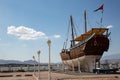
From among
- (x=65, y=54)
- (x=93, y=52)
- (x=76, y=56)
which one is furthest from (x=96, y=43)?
(x=65, y=54)

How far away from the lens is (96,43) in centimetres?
6925

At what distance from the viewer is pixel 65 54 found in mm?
96312

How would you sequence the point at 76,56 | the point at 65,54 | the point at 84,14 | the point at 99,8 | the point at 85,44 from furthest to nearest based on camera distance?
the point at 65,54 < the point at 84,14 < the point at 76,56 < the point at 85,44 < the point at 99,8

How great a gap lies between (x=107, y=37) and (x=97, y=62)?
27.6ft

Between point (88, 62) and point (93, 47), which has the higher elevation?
point (93, 47)

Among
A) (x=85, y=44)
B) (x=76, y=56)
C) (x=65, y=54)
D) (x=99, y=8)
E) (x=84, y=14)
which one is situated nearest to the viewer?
(x=99, y=8)

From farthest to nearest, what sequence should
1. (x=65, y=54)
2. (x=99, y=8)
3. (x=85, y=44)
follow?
(x=65, y=54), (x=85, y=44), (x=99, y=8)

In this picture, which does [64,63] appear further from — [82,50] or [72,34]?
[82,50]

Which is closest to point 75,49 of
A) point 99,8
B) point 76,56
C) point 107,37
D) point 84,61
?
point 76,56

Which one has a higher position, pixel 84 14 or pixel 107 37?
pixel 84 14

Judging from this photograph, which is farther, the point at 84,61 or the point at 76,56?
the point at 76,56

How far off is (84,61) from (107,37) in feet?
33.8

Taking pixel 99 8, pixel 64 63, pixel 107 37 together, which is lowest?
pixel 64 63

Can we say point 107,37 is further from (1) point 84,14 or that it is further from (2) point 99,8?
(1) point 84,14
